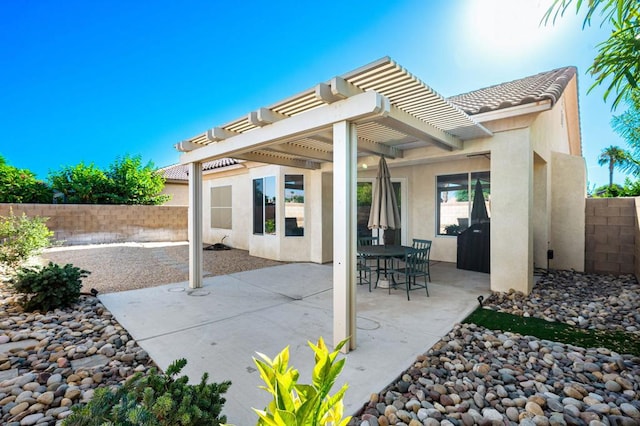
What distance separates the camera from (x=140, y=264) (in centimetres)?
921

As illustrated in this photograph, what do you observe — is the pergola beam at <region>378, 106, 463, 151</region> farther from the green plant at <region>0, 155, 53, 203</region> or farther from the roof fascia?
the green plant at <region>0, 155, 53, 203</region>

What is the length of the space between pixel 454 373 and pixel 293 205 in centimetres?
721

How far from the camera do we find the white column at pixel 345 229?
354cm

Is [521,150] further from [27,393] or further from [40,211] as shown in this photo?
[40,211]

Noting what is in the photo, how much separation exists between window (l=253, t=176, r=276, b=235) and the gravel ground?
1115mm

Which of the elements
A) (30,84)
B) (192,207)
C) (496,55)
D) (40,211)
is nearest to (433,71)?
(496,55)

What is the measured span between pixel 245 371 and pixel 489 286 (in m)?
5.58

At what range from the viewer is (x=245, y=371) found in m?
3.10

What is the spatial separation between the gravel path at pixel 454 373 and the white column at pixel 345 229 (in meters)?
0.86

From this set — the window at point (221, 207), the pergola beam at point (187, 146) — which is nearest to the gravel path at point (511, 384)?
the pergola beam at point (187, 146)

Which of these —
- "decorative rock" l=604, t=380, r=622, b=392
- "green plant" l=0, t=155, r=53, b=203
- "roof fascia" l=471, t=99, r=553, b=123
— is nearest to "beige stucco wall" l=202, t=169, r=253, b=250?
"green plant" l=0, t=155, r=53, b=203

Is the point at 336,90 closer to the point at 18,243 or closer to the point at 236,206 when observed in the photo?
the point at 18,243

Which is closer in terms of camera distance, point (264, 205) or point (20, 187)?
point (264, 205)

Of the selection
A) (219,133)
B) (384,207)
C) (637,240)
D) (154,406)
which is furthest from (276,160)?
(637,240)
